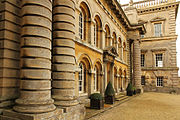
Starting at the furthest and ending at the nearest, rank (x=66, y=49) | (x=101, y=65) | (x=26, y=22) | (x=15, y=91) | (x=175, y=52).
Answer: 1. (x=175, y=52)
2. (x=101, y=65)
3. (x=66, y=49)
4. (x=15, y=91)
5. (x=26, y=22)

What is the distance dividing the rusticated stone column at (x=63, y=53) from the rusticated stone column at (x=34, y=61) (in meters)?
1.01

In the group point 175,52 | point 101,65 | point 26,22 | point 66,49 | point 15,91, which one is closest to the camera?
point 26,22

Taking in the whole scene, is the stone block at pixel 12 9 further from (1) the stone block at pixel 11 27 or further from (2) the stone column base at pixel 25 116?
(2) the stone column base at pixel 25 116

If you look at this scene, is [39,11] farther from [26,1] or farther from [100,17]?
[100,17]

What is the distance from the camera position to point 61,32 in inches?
262

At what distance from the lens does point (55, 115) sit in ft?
17.8

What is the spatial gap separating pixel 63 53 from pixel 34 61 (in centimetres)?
161

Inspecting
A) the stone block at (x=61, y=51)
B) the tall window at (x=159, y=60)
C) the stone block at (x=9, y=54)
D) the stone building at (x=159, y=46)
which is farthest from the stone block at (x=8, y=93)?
the tall window at (x=159, y=60)

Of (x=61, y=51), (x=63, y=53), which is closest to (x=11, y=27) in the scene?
(x=61, y=51)

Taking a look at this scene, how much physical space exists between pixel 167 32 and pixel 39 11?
1098 inches

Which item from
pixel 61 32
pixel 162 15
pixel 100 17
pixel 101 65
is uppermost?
pixel 162 15

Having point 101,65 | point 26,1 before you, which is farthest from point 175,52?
point 26,1

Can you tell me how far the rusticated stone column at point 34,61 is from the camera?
504cm

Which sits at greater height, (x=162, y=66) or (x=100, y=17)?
(x=100, y=17)
